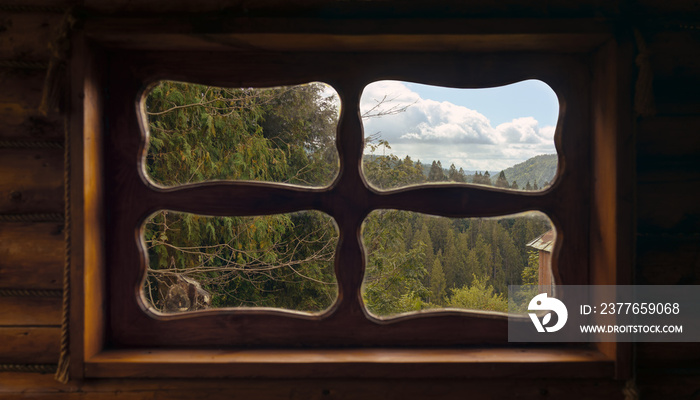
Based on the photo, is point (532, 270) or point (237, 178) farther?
point (237, 178)

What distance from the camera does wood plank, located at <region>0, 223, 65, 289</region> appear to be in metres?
0.89

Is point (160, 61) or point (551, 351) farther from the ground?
point (160, 61)

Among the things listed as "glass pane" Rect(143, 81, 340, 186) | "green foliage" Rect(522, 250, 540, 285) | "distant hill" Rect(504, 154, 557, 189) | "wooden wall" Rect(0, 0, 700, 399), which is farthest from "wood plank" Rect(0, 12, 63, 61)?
"green foliage" Rect(522, 250, 540, 285)

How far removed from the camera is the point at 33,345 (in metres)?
0.89

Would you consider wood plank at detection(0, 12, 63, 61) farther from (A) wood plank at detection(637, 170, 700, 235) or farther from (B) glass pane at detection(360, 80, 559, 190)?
(A) wood plank at detection(637, 170, 700, 235)

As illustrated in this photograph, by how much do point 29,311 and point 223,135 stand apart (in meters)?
1.23

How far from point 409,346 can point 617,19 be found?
886 mm

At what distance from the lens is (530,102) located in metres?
1.01

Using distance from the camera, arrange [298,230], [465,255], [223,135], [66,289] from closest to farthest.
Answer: [66,289] < [465,255] < [298,230] < [223,135]

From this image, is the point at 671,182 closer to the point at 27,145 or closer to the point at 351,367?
the point at 351,367

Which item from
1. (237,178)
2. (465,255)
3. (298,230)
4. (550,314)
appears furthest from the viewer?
(237,178)

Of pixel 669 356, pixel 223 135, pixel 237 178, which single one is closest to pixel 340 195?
pixel 669 356

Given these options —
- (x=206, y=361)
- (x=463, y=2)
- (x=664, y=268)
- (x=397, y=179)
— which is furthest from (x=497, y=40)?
(x=206, y=361)

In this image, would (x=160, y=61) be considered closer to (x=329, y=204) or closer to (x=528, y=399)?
(x=329, y=204)
